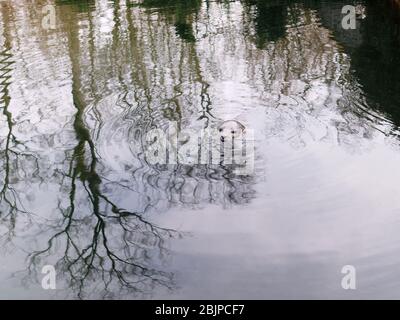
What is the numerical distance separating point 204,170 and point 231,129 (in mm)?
1318

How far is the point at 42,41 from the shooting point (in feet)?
47.1

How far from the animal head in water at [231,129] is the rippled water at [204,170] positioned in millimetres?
223

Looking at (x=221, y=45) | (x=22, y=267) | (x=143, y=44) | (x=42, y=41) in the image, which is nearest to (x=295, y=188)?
(x=22, y=267)

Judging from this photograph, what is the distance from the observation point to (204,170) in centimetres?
761

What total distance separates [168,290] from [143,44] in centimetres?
921

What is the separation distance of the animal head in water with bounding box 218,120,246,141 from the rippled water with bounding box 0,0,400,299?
0.22 m

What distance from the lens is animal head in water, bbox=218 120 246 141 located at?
27.6 ft

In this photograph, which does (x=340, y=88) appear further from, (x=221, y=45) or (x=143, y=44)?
(x=143, y=44)

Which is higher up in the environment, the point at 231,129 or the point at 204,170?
the point at 231,129

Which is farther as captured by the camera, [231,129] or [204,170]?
[231,129]

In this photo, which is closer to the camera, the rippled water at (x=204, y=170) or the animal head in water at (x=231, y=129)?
the rippled water at (x=204, y=170)

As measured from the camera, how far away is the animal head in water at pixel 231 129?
841 cm

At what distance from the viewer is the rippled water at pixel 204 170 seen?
5766 millimetres

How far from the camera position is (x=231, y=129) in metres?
8.65
